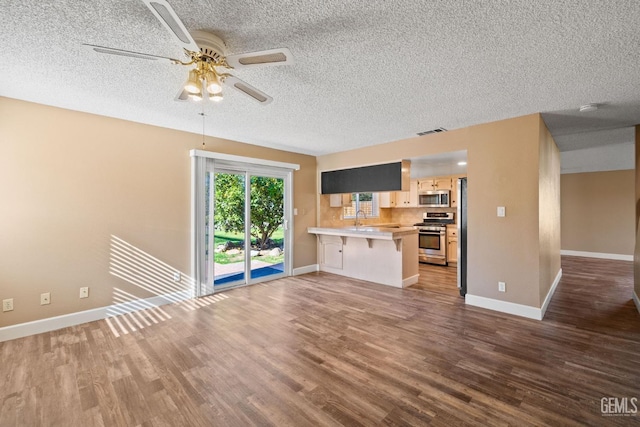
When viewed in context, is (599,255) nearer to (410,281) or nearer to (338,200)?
(410,281)

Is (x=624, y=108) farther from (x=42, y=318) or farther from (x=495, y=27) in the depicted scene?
(x=42, y=318)

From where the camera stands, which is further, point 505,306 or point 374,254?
point 374,254

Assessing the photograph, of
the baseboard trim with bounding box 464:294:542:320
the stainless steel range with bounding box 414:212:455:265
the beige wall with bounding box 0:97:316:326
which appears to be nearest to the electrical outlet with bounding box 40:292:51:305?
the beige wall with bounding box 0:97:316:326

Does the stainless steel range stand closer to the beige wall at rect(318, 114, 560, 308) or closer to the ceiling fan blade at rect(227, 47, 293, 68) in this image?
the beige wall at rect(318, 114, 560, 308)

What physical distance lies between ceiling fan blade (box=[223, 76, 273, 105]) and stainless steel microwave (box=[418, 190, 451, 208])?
18.6 ft

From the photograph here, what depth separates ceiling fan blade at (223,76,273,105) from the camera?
1932 mm

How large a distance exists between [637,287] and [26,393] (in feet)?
22.3

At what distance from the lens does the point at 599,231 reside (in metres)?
7.25

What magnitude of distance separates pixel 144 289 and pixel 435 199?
6.32m

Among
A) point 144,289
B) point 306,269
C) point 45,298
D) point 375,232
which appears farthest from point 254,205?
point 45,298

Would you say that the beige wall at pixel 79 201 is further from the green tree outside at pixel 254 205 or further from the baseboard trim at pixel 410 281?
the baseboard trim at pixel 410 281

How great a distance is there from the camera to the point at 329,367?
7.52 feet

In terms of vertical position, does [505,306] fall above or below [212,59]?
below

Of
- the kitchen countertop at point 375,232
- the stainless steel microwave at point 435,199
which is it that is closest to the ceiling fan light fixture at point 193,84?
the kitchen countertop at point 375,232
